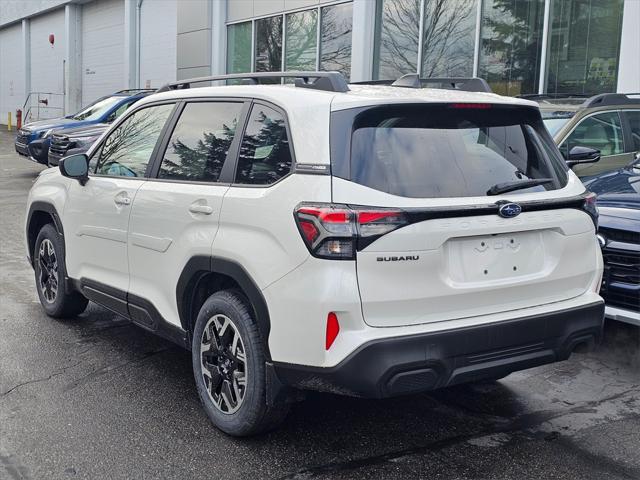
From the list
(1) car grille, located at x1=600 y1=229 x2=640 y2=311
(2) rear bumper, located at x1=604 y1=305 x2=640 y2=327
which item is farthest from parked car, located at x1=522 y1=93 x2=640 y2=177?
(2) rear bumper, located at x1=604 y1=305 x2=640 y2=327

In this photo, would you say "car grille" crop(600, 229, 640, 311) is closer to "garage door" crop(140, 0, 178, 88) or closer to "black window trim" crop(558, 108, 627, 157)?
"black window trim" crop(558, 108, 627, 157)

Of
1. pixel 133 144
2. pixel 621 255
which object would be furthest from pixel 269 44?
pixel 621 255

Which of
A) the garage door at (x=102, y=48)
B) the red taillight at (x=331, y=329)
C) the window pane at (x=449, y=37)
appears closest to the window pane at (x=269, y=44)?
the window pane at (x=449, y=37)

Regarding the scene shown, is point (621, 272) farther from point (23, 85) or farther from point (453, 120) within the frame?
point (23, 85)

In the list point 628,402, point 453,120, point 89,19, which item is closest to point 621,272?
point 628,402

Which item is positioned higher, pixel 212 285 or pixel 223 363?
pixel 212 285

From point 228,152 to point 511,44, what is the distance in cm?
1027

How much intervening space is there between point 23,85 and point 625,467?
38.2m

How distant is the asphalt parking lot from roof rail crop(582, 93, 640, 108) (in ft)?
9.70

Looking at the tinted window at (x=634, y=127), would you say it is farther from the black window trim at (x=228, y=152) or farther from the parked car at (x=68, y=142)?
the parked car at (x=68, y=142)

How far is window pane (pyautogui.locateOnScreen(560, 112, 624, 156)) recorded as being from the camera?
751 centimetres

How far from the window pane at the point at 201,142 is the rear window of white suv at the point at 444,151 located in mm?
896

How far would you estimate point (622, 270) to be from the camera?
16.4ft

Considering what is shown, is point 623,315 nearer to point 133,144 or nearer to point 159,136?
point 159,136
